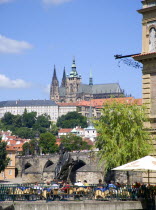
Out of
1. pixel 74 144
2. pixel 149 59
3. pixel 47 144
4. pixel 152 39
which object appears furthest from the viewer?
pixel 47 144

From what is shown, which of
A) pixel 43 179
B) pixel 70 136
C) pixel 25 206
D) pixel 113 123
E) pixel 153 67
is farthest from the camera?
pixel 70 136

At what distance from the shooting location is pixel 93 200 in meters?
25.9

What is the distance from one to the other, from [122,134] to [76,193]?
10.8m

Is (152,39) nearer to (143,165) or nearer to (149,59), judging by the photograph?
(149,59)

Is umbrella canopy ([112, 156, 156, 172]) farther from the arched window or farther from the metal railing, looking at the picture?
the arched window

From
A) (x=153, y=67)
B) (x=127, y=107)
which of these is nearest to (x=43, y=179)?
(x=127, y=107)

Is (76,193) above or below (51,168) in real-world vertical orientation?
below

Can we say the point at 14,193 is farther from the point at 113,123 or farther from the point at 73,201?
the point at 113,123

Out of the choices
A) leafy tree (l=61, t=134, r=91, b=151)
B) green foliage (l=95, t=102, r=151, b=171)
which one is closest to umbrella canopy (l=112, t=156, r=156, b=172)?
green foliage (l=95, t=102, r=151, b=171)

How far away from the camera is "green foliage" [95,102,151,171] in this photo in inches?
1394

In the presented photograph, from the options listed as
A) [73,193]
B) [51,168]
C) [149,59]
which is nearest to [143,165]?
[73,193]

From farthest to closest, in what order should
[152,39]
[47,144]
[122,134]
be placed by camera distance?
[47,144] < [122,134] < [152,39]

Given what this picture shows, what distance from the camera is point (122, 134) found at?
36.6 metres

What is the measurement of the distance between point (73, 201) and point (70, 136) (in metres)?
133
